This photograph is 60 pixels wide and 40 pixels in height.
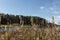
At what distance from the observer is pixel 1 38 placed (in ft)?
19.7

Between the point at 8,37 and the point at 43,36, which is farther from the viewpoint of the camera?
the point at 43,36

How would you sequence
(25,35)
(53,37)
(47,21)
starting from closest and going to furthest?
(25,35) → (53,37) → (47,21)

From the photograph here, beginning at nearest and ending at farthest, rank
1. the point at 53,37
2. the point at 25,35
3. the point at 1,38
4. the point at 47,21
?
the point at 1,38
the point at 25,35
the point at 53,37
the point at 47,21

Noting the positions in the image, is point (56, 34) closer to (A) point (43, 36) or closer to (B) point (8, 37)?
(A) point (43, 36)

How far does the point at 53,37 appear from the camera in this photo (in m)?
6.90

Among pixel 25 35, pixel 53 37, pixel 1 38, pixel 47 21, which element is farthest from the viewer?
pixel 47 21

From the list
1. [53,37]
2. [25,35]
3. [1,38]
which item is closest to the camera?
[1,38]

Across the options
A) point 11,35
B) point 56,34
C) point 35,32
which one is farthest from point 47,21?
point 11,35

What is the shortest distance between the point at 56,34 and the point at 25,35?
1.30m

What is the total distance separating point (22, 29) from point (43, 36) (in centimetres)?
70

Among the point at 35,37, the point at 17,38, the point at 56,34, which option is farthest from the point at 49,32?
the point at 17,38

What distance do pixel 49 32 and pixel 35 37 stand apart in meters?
0.84

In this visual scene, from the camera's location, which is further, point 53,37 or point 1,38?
point 53,37

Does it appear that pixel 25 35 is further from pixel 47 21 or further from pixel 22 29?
pixel 47 21
